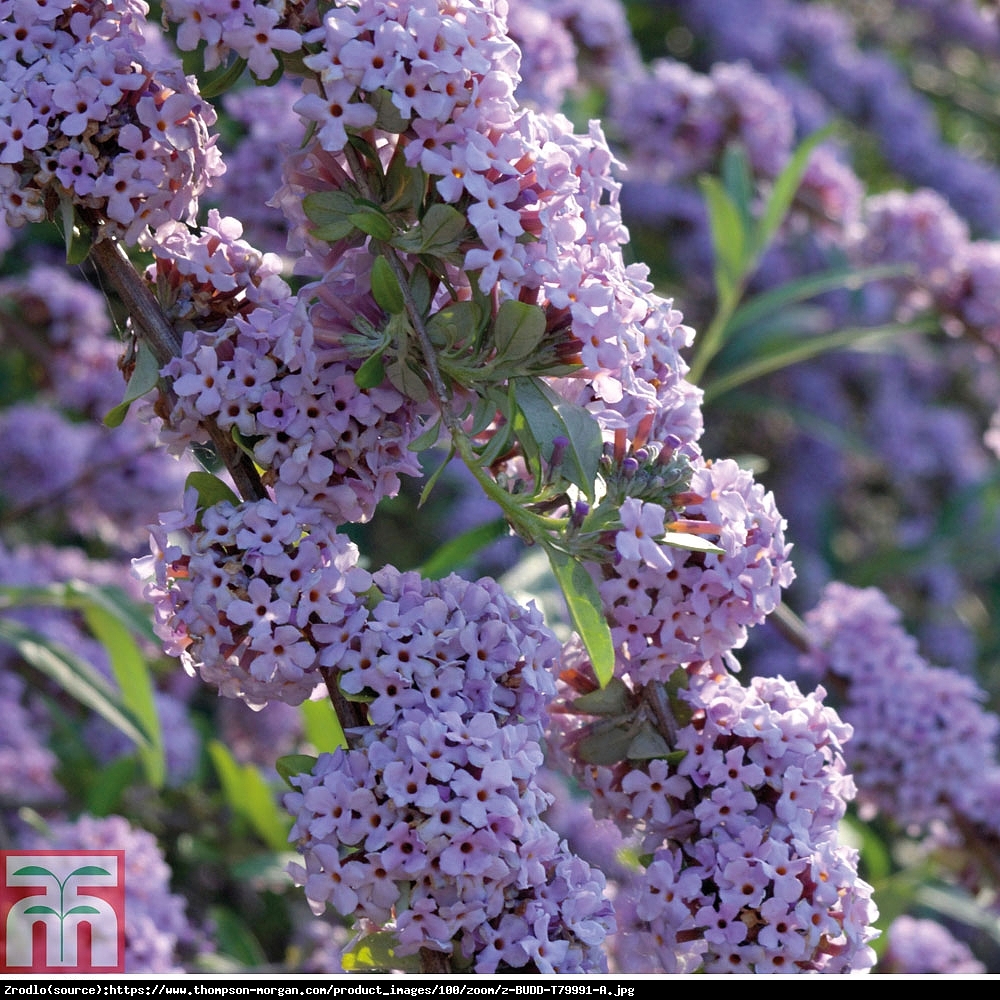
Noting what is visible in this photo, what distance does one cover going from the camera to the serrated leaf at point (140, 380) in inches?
48.1

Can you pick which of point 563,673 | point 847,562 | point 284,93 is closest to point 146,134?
point 563,673

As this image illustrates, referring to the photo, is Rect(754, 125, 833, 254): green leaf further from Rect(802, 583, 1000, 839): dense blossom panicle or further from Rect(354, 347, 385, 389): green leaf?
Rect(354, 347, 385, 389): green leaf

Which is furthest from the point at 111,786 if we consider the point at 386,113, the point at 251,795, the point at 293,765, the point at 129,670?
the point at 386,113

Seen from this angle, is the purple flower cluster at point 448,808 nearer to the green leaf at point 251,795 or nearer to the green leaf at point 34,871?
the green leaf at point 34,871

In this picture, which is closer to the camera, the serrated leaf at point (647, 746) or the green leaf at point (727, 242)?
the serrated leaf at point (647, 746)

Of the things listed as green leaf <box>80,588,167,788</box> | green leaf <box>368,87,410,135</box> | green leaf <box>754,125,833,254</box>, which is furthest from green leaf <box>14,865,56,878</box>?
green leaf <box>754,125,833,254</box>

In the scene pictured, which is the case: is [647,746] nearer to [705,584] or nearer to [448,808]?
[705,584]

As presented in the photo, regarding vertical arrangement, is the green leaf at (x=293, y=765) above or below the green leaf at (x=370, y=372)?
below

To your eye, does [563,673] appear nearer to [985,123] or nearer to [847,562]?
[847,562]

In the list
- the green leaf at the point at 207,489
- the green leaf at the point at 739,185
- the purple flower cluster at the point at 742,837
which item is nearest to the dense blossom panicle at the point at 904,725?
the purple flower cluster at the point at 742,837

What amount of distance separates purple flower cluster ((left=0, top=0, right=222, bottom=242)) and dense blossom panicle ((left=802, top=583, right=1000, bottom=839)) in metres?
1.28

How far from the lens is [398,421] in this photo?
1.25 meters

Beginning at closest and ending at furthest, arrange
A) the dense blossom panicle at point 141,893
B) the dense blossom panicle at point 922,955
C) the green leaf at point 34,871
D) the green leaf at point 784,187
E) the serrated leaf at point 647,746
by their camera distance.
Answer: the serrated leaf at point 647,746
the dense blossom panicle at point 141,893
the green leaf at point 34,871
the dense blossom panicle at point 922,955
the green leaf at point 784,187

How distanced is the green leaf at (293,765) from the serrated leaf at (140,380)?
357 millimetres
